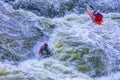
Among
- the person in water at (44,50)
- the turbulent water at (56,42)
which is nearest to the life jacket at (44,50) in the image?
the person in water at (44,50)

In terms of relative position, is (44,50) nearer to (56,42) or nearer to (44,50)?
(44,50)

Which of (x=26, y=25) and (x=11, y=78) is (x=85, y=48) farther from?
(x=11, y=78)

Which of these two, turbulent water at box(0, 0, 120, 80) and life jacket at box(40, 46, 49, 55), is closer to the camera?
turbulent water at box(0, 0, 120, 80)

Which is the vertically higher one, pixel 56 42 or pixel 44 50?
pixel 56 42

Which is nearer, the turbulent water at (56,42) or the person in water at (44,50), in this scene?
the turbulent water at (56,42)

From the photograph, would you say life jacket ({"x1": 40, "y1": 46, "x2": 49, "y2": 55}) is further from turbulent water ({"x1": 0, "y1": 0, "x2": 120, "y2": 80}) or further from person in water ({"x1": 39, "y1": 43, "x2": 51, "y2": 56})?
turbulent water ({"x1": 0, "y1": 0, "x2": 120, "y2": 80})

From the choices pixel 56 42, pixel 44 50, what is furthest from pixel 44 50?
pixel 56 42

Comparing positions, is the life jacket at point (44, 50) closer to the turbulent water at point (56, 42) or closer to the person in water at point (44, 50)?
the person in water at point (44, 50)

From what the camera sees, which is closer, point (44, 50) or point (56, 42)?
point (44, 50)

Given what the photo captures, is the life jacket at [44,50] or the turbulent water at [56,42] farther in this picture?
the life jacket at [44,50]

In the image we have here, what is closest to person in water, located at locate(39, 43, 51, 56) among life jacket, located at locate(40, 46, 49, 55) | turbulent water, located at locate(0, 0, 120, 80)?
life jacket, located at locate(40, 46, 49, 55)
